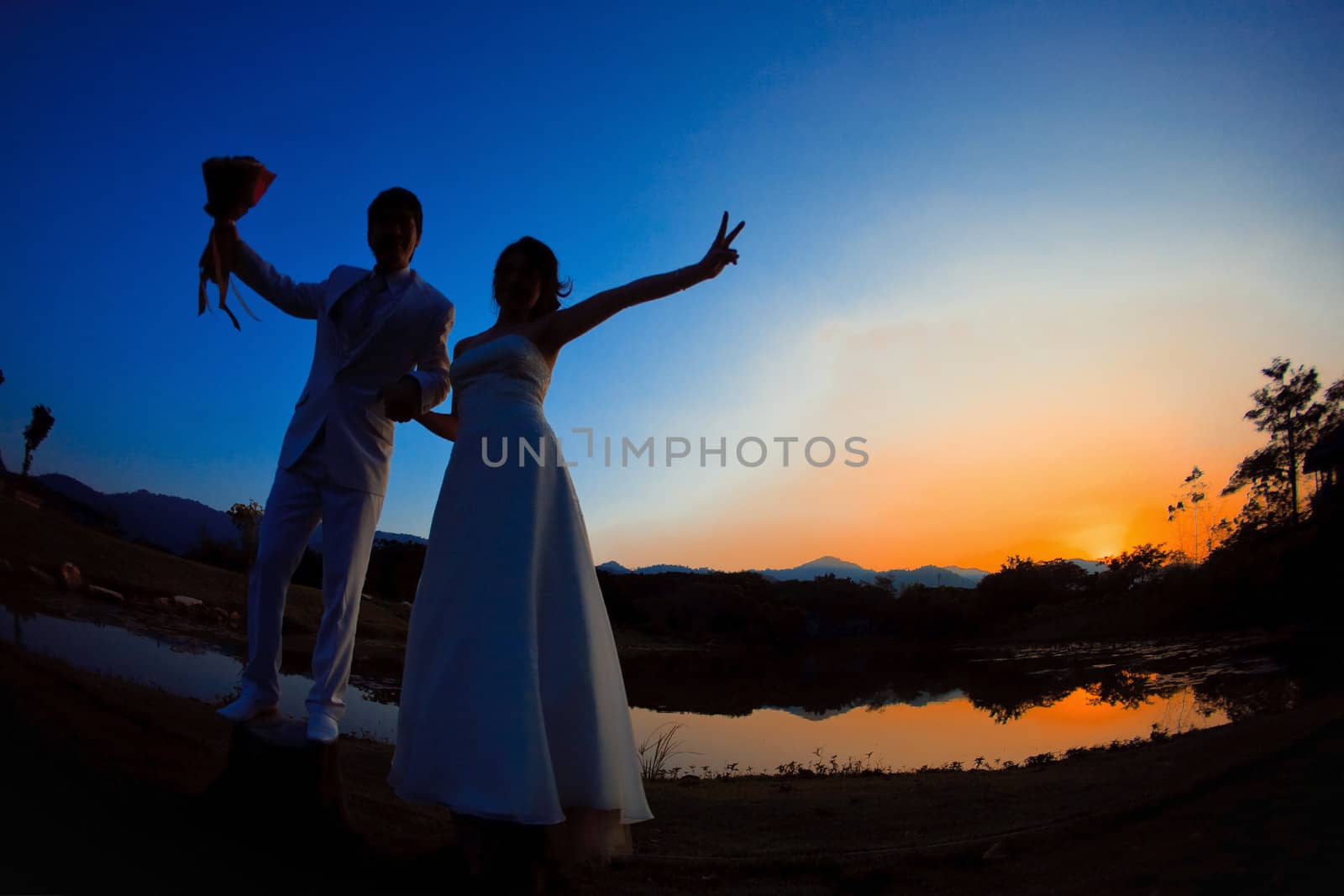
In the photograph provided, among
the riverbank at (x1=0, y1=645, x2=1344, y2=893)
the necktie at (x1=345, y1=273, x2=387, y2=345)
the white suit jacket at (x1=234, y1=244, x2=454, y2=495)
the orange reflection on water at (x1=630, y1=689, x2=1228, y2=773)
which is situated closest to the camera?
the riverbank at (x1=0, y1=645, x2=1344, y2=893)

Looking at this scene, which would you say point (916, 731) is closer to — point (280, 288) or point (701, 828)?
point (701, 828)

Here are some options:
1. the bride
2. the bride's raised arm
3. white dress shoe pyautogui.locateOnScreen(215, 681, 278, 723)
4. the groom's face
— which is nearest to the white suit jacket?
the groom's face

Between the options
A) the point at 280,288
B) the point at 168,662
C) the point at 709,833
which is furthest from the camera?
the point at 168,662

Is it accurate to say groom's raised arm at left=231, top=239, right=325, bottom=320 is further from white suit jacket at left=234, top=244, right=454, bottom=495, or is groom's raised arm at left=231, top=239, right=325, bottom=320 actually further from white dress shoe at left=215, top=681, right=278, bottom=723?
white dress shoe at left=215, top=681, right=278, bottom=723

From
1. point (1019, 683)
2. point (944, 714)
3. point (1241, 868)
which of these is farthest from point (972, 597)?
point (1241, 868)

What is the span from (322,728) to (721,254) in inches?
99.4

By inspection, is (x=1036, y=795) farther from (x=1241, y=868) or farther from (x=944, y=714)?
(x=944, y=714)

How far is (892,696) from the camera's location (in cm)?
1638

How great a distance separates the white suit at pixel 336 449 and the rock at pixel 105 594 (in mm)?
12358

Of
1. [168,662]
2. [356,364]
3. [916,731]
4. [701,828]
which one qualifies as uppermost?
[356,364]

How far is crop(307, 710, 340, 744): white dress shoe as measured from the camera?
106 inches

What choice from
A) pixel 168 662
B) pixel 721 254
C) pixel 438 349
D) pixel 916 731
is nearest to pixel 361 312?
pixel 438 349

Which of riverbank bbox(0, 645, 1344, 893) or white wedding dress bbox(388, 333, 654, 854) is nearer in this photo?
riverbank bbox(0, 645, 1344, 893)

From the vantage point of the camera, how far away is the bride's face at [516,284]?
125 inches
